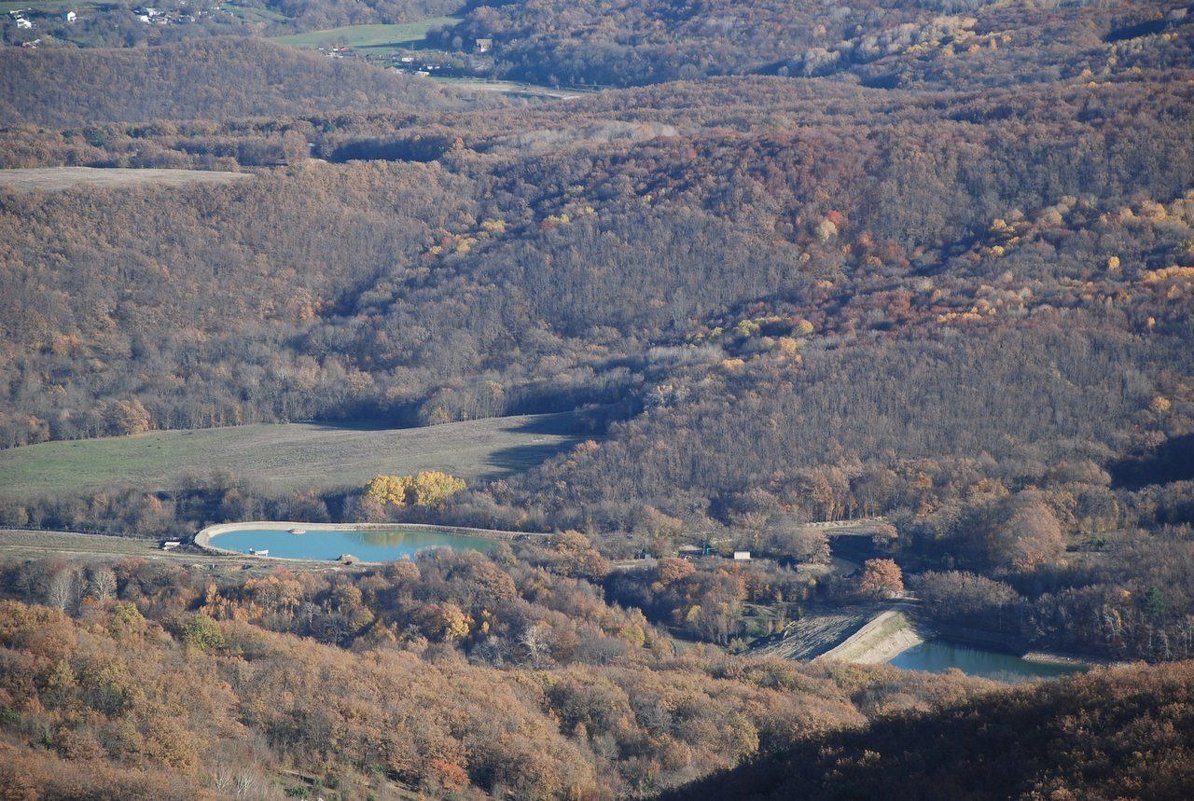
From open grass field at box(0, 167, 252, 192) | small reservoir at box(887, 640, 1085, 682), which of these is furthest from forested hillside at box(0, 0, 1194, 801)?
small reservoir at box(887, 640, 1085, 682)

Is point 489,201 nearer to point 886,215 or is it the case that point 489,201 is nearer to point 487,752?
point 886,215

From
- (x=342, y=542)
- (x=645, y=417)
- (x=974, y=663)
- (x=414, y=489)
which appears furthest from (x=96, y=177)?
(x=974, y=663)

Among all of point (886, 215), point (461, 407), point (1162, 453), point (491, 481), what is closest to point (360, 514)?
point (491, 481)

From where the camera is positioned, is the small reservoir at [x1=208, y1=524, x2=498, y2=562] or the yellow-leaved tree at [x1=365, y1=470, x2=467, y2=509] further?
the yellow-leaved tree at [x1=365, y1=470, x2=467, y2=509]

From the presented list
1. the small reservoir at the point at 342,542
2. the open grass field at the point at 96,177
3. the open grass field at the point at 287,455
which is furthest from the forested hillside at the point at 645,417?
the small reservoir at the point at 342,542

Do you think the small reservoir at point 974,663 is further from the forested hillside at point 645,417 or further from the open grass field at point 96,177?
the open grass field at point 96,177

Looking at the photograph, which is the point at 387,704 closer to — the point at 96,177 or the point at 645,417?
the point at 645,417

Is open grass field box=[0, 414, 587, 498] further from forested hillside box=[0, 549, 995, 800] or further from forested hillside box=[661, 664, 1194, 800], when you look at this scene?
forested hillside box=[661, 664, 1194, 800]
